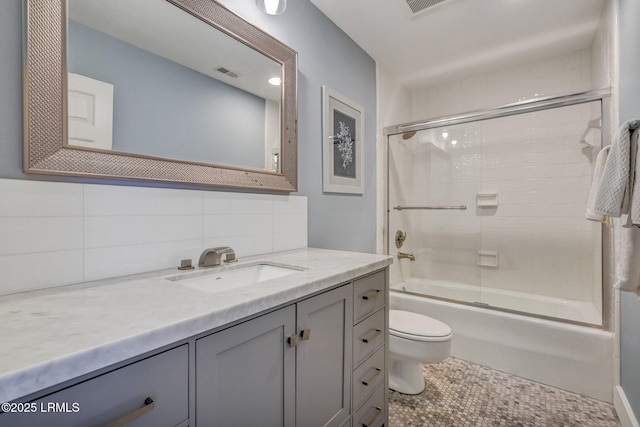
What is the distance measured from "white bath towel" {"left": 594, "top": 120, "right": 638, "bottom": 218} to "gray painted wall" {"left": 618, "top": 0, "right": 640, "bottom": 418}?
0.45m

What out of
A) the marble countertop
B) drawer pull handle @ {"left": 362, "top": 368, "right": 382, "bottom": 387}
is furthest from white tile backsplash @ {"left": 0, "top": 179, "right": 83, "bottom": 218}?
drawer pull handle @ {"left": 362, "top": 368, "right": 382, "bottom": 387}

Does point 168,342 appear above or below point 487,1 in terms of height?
below

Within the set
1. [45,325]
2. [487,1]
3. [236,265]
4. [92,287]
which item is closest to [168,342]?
[45,325]

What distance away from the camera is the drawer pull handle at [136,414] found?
0.51 meters

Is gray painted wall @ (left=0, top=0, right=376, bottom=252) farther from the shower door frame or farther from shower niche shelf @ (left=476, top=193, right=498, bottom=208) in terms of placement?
shower niche shelf @ (left=476, top=193, right=498, bottom=208)

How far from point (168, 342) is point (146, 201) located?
68 cm

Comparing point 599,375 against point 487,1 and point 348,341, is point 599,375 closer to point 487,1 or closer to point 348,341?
point 348,341

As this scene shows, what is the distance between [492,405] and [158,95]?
226cm

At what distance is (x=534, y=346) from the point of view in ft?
6.18

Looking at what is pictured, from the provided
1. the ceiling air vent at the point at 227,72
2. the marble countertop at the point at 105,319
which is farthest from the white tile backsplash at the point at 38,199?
the ceiling air vent at the point at 227,72

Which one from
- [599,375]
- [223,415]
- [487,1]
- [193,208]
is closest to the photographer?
[223,415]

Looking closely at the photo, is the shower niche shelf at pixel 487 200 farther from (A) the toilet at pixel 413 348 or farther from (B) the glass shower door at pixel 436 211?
(A) the toilet at pixel 413 348

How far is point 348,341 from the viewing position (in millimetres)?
1130

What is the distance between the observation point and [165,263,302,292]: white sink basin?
42.7 inches
